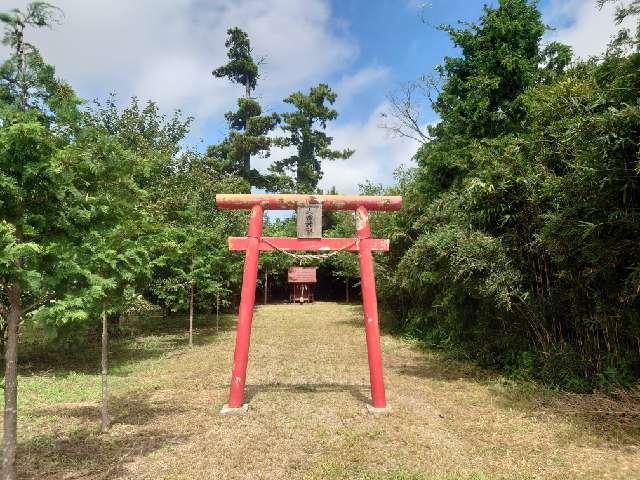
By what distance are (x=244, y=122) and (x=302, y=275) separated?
38.4 ft

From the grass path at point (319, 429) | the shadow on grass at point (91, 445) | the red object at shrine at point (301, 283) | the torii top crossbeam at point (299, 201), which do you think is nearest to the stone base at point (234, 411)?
the grass path at point (319, 429)

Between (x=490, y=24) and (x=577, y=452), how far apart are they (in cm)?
884

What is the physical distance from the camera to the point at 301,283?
26859 millimetres

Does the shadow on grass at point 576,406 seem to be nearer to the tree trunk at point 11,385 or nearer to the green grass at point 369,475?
the green grass at point 369,475

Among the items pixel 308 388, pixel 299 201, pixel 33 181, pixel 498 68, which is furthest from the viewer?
pixel 498 68

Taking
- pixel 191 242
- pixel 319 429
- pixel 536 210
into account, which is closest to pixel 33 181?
pixel 319 429

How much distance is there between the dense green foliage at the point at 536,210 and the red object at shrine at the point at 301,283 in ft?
50.0

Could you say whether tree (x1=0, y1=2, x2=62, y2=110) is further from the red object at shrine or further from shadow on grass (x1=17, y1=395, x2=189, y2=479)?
the red object at shrine

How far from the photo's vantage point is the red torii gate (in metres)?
6.26

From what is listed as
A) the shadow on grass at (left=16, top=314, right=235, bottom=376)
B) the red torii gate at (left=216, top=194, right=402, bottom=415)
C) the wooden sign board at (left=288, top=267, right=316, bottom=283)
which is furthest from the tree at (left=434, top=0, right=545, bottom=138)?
the wooden sign board at (left=288, top=267, right=316, bottom=283)

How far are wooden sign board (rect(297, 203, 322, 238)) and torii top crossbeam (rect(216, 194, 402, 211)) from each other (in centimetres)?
8

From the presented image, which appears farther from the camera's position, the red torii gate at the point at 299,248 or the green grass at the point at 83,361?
the green grass at the point at 83,361

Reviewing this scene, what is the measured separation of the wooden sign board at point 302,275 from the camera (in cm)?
2597

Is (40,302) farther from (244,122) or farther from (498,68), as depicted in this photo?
(244,122)
